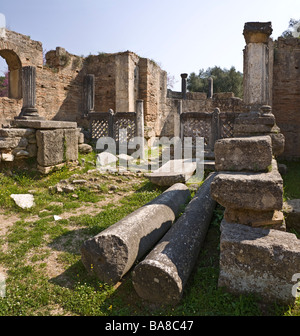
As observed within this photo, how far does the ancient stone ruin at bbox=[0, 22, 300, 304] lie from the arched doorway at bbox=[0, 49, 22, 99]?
0.04 m

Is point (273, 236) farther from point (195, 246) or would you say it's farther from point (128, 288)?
point (128, 288)

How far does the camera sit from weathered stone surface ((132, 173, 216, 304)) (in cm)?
263

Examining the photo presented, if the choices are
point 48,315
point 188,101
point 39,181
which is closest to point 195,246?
point 48,315

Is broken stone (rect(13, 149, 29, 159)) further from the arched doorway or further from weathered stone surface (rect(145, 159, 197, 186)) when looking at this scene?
the arched doorway

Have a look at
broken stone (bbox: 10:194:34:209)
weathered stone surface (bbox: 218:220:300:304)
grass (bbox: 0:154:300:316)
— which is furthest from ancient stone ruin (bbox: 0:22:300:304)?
broken stone (bbox: 10:194:34:209)

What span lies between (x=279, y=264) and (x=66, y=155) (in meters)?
5.83

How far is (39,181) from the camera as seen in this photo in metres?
6.40

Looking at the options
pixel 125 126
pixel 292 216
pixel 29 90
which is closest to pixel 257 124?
pixel 292 216

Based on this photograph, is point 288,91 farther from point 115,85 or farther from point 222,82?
point 222,82

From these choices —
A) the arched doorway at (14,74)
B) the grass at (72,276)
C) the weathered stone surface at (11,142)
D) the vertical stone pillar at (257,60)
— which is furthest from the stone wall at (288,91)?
the arched doorway at (14,74)

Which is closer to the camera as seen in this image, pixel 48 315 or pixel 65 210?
pixel 48 315

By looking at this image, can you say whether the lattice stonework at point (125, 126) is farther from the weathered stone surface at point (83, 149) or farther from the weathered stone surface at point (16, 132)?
the weathered stone surface at point (16, 132)

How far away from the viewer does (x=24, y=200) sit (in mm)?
5297

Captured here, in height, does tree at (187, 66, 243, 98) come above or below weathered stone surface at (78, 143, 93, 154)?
above
